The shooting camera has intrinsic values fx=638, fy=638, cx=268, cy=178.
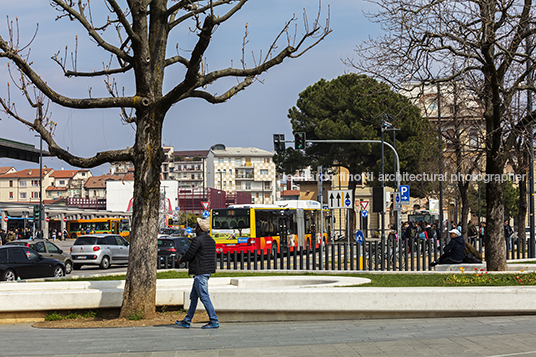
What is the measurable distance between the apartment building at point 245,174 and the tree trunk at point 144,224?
13001 cm

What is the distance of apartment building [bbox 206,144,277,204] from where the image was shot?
14312 centimetres

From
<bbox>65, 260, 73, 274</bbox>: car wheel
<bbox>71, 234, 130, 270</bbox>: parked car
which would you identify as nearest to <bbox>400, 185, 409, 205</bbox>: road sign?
<bbox>71, 234, 130, 270</bbox>: parked car

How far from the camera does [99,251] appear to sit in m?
29.1

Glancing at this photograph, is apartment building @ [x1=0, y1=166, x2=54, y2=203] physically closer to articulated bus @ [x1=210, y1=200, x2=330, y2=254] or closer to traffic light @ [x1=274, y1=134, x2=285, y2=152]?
articulated bus @ [x1=210, y1=200, x2=330, y2=254]

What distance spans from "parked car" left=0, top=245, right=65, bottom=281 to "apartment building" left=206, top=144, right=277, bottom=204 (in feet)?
389

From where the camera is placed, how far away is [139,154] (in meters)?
10.8

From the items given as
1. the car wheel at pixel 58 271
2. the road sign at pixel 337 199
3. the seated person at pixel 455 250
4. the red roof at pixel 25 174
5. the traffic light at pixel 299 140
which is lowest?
the car wheel at pixel 58 271

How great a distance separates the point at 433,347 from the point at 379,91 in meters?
8.06

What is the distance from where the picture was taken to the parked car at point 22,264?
67.3 ft

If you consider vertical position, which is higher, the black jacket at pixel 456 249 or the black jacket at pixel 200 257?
the black jacket at pixel 200 257

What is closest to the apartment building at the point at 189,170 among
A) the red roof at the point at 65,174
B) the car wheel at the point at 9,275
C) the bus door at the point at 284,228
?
the red roof at the point at 65,174

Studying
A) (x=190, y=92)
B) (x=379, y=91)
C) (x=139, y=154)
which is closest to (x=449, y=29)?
(x=379, y=91)

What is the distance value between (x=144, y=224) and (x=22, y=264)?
12.2 meters

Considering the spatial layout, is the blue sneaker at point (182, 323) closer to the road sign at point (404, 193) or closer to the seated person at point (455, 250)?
the seated person at point (455, 250)
